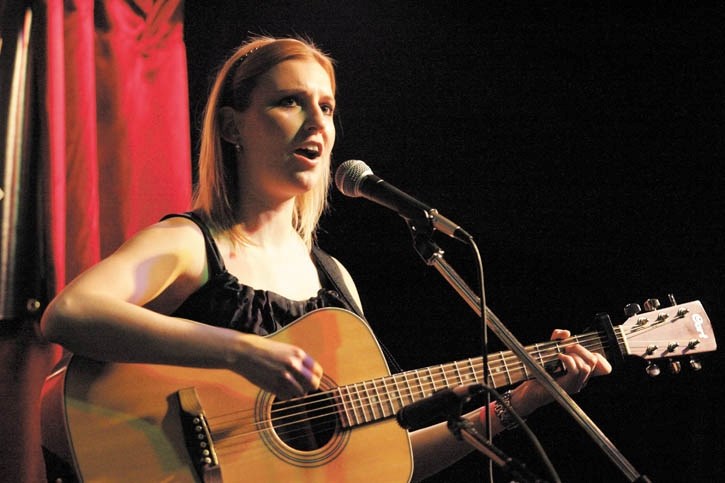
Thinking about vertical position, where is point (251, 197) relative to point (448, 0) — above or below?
below

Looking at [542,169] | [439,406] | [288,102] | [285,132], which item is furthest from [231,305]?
[542,169]

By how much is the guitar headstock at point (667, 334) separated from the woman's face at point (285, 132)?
1.10 m

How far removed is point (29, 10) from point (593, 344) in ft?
6.72

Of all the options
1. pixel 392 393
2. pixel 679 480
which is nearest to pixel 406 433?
pixel 392 393

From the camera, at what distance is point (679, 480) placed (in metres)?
2.89

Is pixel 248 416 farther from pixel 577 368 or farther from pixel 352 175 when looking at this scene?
pixel 577 368

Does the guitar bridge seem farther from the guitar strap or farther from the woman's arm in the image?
the guitar strap

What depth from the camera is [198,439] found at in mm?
1660

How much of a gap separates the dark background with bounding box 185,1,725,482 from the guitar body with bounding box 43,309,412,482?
3.58 ft

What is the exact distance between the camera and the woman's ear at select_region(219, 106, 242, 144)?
7.35 ft

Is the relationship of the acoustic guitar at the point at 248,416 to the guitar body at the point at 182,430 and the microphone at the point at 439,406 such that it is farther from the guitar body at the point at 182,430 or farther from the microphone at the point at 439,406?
the microphone at the point at 439,406

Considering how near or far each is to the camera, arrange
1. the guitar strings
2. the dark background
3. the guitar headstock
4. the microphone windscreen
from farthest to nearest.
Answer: the dark background → the guitar headstock → the microphone windscreen → the guitar strings

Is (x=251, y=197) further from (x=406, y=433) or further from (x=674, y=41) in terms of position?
(x=674, y=41)

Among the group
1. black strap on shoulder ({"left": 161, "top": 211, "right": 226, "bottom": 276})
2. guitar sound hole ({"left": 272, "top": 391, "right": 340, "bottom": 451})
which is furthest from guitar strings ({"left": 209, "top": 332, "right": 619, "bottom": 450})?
black strap on shoulder ({"left": 161, "top": 211, "right": 226, "bottom": 276})
